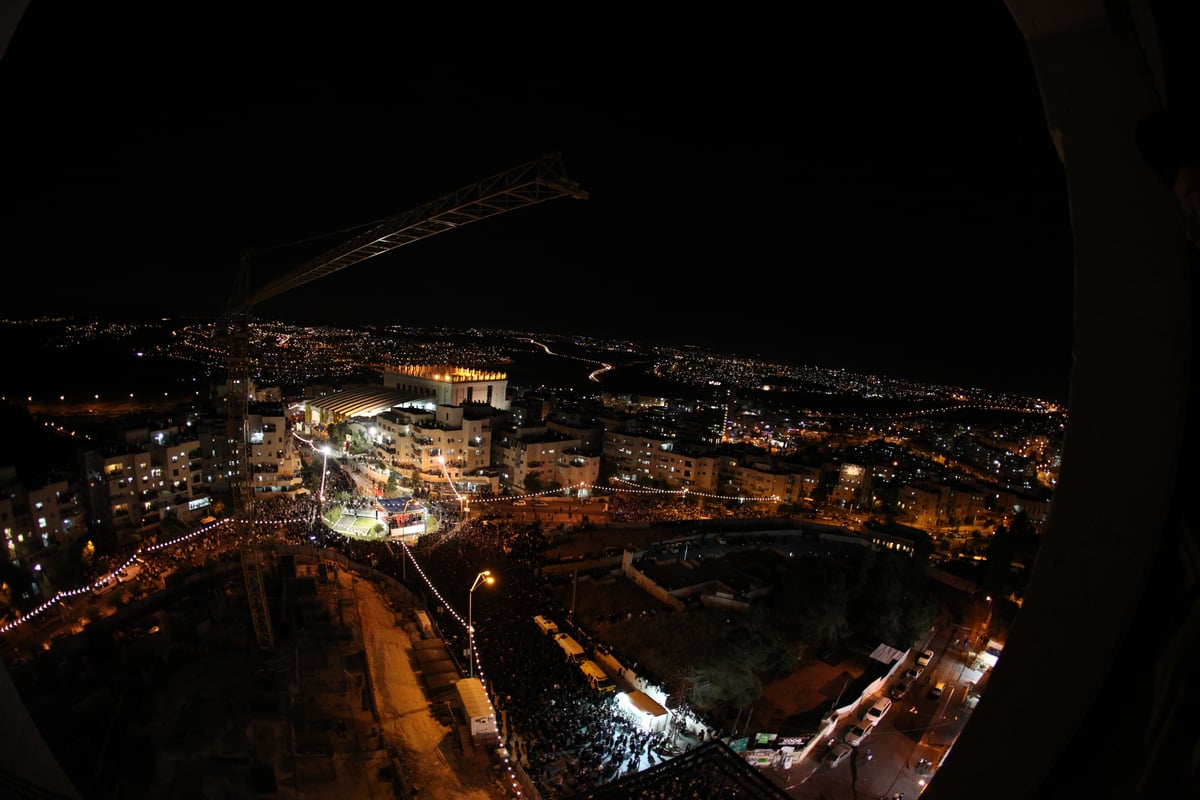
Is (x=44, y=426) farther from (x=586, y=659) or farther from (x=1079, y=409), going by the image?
(x=1079, y=409)

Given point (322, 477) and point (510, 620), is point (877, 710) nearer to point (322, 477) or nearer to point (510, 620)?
point (510, 620)

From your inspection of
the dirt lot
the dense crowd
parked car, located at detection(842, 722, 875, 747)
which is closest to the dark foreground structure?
the dense crowd

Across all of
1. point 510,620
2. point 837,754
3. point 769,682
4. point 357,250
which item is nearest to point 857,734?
point 837,754

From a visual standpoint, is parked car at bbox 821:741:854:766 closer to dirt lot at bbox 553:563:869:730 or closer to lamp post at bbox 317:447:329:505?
dirt lot at bbox 553:563:869:730

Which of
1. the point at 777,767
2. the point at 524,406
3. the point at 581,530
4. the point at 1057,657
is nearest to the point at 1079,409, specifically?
the point at 1057,657

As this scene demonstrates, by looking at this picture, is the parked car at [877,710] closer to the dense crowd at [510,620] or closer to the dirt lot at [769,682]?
the dirt lot at [769,682]
